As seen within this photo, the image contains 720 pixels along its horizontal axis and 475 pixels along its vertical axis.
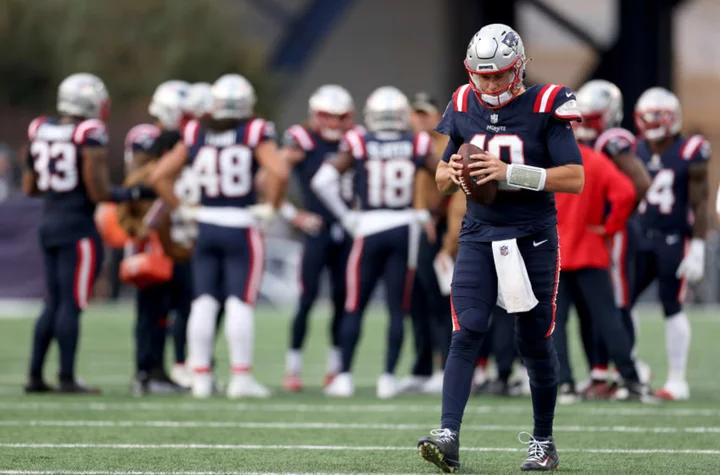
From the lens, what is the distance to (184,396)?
9312mm

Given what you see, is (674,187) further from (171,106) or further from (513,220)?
(513,220)

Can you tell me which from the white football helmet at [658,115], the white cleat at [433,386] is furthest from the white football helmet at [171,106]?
the white football helmet at [658,115]

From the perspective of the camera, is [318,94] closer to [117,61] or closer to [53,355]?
[53,355]

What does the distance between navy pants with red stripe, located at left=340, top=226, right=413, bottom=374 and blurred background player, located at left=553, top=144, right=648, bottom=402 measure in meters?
1.15

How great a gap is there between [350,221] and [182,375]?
1.55 metres

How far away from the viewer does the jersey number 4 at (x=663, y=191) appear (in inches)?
366

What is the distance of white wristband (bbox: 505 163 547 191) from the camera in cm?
587

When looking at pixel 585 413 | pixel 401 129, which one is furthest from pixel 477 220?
pixel 401 129

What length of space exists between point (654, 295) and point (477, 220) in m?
14.0

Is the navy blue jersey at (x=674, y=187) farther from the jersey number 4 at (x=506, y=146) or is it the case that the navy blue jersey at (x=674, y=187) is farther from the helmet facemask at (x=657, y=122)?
the jersey number 4 at (x=506, y=146)

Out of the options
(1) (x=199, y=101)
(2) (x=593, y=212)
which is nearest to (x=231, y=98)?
(1) (x=199, y=101)

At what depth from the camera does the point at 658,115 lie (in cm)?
934

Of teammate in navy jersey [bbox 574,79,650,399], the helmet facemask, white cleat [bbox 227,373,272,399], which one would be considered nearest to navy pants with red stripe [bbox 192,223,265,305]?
white cleat [bbox 227,373,272,399]

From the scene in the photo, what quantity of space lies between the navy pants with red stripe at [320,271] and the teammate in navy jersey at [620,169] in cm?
180
